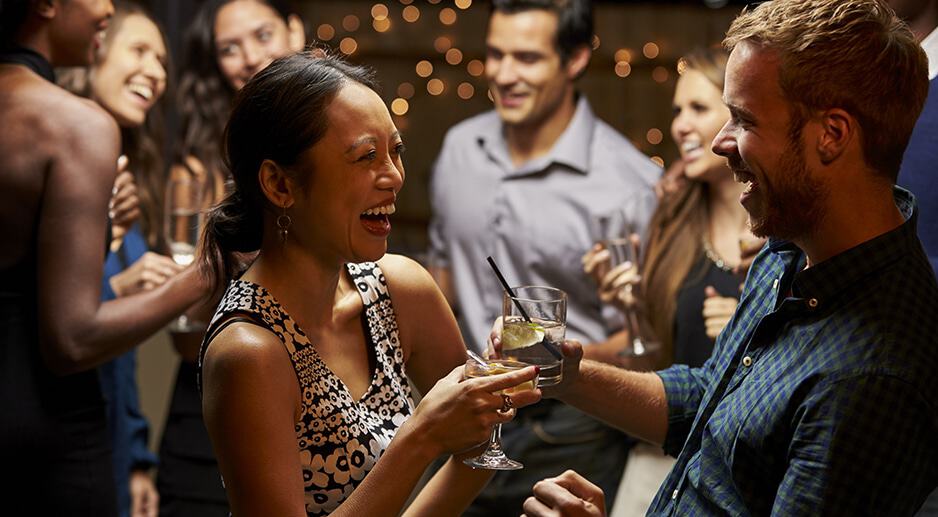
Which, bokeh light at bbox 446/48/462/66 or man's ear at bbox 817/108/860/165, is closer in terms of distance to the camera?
man's ear at bbox 817/108/860/165

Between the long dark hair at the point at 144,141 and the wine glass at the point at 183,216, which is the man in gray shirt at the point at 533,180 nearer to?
the long dark hair at the point at 144,141

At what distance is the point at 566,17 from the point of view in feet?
13.3

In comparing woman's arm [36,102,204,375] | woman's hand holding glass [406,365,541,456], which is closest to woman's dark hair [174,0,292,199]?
woman's arm [36,102,204,375]

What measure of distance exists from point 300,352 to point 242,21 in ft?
7.10

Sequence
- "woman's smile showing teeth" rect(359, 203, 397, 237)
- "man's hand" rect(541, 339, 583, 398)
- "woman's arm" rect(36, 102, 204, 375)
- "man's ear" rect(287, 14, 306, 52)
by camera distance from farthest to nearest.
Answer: "man's ear" rect(287, 14, 306, 52), "woman's arm" rect(36, 102, 204, 375), "man's hand" rect(541, 339, 583, 398), "woman's smile showing teeth" rect(359, 203, 397, 237)

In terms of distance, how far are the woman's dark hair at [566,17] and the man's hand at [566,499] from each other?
2.37m

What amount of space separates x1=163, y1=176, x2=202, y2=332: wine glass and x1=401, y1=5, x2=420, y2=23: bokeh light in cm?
242

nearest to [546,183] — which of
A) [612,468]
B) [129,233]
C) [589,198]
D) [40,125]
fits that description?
[589,198]

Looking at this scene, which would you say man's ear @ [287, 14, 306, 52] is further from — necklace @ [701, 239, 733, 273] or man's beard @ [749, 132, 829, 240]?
man's beard @ [749, 132, 829, 240]

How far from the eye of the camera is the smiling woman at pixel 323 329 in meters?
1.77

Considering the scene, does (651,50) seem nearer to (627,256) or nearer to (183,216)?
(627,256)

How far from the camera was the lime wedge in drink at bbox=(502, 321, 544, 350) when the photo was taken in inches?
76.9

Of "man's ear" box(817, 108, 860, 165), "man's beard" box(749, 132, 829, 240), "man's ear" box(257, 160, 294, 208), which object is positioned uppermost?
"man's ear" box(817, 108, 860, 165)

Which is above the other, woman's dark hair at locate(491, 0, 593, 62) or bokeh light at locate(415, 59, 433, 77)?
woman's dark hair at locate(491, 0, 593, 62)
